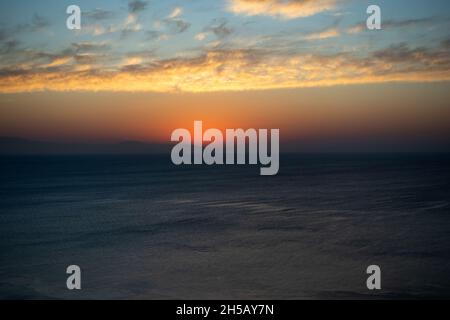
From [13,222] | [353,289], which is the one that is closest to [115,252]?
[353,289]

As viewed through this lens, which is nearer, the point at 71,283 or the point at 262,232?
the point at 71,283

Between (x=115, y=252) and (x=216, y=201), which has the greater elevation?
(x=216, y=201)

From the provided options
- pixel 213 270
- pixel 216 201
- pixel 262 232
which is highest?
pixel 216 201

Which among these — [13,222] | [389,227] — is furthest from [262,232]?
[13,222]

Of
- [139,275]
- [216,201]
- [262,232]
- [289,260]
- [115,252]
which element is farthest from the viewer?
[216,201]

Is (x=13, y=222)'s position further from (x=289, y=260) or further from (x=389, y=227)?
(x=389, y=227)

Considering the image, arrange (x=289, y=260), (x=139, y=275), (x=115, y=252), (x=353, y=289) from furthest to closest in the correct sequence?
(x=115, y=252), (x=289, y=260), (x=139, y=275), (x=353, y=289)
